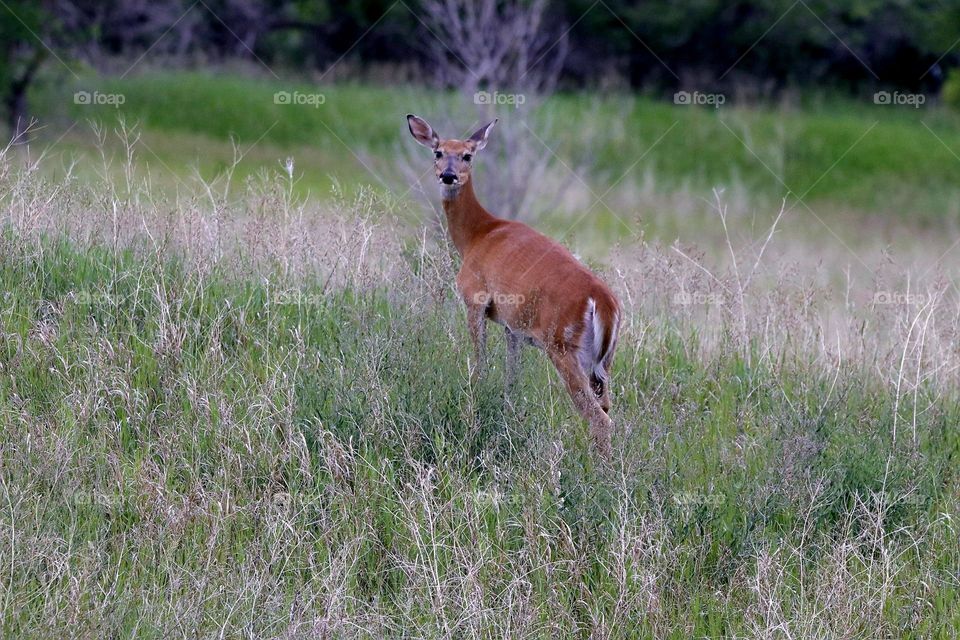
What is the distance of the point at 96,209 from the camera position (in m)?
6.61

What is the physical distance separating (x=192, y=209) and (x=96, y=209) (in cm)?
61

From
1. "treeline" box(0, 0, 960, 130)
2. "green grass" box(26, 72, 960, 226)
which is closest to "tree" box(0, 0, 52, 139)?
"green grass" box(26, 72, 960, 226)

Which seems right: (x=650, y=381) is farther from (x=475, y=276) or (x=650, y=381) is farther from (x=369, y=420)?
(x=369, y=420)

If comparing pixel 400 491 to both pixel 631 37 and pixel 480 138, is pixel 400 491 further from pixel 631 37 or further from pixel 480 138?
pixel 631 37

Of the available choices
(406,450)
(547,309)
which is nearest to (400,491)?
(406,450)

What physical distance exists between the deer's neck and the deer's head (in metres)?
0.04

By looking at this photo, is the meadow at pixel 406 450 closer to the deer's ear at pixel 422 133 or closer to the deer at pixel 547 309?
the deer at pixel 547 309

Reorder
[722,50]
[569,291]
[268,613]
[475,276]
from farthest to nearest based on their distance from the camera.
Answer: [722,50]
[475,276]
[569,291]
[268,613]

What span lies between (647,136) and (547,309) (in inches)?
799

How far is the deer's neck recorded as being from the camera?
7027mm

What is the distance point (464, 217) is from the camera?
7.07m

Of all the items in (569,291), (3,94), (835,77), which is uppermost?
(835,77)

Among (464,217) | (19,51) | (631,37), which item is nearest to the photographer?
(464,217)

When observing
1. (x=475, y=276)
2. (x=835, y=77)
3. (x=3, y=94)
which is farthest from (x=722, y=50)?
(x=475, y=276)
